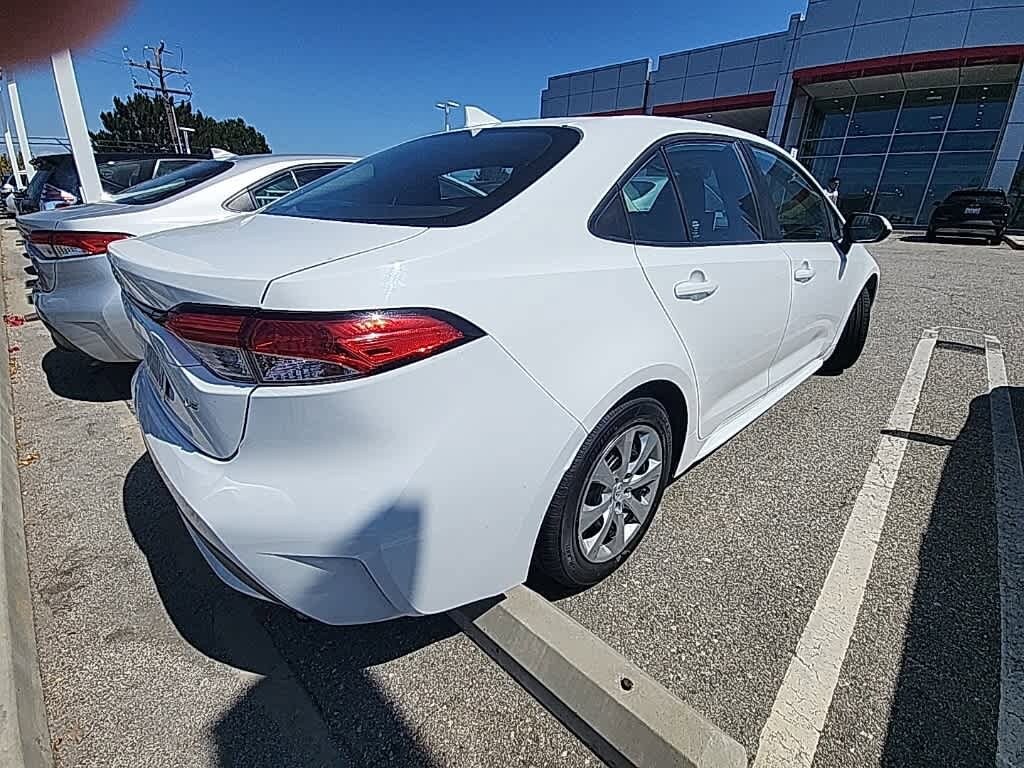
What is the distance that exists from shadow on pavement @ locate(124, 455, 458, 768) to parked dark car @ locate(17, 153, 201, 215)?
23.1 feet

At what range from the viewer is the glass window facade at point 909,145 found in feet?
61.1

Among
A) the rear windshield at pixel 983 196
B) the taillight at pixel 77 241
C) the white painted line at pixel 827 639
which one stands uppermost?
the rear windshield at pixel 983 196

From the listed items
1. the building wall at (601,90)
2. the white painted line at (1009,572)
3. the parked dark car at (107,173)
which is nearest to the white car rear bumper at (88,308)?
the white painted line at (1009,572)

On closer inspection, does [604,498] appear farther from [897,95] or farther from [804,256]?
[897,95]

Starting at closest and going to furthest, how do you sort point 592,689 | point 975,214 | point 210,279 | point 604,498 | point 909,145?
point 210,279 → point 592,689 → point 604,498 → point 975,214 → point 909,145

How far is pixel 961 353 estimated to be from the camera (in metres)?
4.60

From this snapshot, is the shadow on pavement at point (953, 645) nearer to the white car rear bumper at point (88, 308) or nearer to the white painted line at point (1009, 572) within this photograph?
the white painted line at point (1009, 572)

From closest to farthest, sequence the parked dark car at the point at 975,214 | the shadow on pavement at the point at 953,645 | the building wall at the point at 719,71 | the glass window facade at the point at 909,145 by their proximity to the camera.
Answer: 1. the shadow on pavement at the point at 953,645
2. the parked dark car at the point at 975,214
3. the glass window facade at the point at 909,145
4. the building wall at the point at 719,71

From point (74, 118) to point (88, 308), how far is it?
4.07 meters

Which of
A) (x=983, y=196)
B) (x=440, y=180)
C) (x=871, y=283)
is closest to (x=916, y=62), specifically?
(x=983, y=196)

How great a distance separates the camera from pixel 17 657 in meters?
1.60

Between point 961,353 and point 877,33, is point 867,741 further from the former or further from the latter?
point 877,33

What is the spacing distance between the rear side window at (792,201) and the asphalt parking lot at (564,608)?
120 cm

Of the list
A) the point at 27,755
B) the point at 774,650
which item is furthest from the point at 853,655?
the point at 27,755
